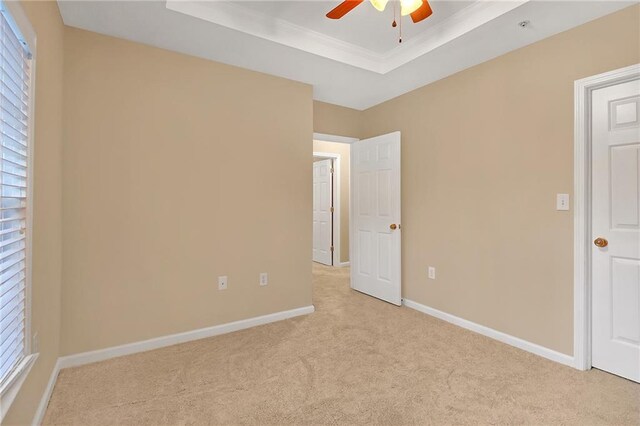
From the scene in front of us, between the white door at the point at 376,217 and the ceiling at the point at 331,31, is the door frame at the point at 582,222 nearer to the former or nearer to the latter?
the ceiling at the point at 331,31

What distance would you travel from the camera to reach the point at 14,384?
53.0 inches

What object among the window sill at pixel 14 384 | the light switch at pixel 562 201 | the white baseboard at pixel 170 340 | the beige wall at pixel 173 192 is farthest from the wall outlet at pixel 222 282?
the light switch at pixel 562 201

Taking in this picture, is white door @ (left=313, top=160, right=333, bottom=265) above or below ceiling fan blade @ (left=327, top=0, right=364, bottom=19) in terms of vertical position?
below

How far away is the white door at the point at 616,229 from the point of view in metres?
2.10

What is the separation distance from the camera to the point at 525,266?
2.63 metres

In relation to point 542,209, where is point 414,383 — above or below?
below

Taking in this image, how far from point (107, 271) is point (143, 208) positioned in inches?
21.3

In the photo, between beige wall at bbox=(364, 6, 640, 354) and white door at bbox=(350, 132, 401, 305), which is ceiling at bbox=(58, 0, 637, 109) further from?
white door at bbox=(350, 132, 401, 305)

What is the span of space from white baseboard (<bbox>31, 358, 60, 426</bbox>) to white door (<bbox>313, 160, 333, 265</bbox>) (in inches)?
169

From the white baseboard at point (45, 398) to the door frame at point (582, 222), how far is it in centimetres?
335

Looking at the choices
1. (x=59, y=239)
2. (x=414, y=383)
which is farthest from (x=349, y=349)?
(x=59, y=239)

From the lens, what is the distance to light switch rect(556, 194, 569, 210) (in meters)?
2.38

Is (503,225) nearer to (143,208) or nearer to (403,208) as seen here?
(403,208)

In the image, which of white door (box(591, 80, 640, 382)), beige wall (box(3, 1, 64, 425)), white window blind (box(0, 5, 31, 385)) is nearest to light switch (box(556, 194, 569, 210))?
white door (box(591, 80, 640, 382))
